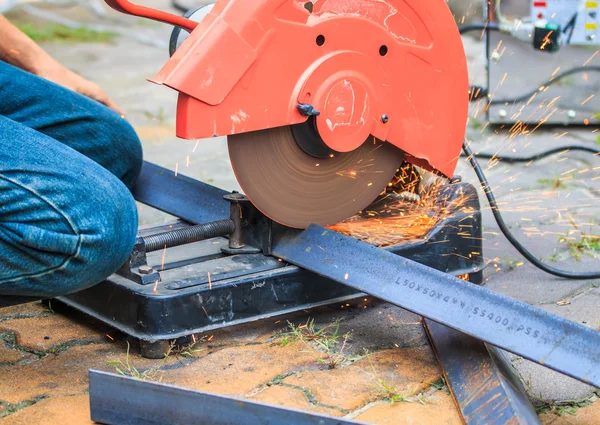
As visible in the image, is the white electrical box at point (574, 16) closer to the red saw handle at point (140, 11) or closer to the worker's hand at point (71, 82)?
the worker's hand at point (71, 82)

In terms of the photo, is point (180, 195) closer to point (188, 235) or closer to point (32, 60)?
point (188, 235)

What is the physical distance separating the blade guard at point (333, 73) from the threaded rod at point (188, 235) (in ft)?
1.20

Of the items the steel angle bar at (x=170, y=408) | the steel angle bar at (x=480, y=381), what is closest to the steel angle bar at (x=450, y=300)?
the steel angle bar at (x=480, y=381)

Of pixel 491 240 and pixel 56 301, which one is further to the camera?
pixel 491 240

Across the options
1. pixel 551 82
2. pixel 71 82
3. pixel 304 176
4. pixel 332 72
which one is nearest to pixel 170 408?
pixel 304 176

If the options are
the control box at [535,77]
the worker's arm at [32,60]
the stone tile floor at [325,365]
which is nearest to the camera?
the stone tile floor at [325,365]

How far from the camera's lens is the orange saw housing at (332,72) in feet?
6.44

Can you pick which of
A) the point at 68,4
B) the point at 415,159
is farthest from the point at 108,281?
the point at 68,4

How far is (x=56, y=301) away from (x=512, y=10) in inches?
127

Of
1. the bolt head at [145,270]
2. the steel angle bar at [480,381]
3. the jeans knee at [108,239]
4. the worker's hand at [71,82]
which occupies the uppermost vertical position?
the worker's hand at [71,82]

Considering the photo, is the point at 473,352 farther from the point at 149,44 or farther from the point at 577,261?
the point at 149,44

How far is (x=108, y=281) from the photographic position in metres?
2.17

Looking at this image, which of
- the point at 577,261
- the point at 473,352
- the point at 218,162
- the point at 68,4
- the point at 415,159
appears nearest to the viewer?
the point at 473,352

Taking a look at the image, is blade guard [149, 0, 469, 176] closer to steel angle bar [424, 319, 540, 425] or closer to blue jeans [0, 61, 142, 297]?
blue jeans [0, 61, 142, 297]
